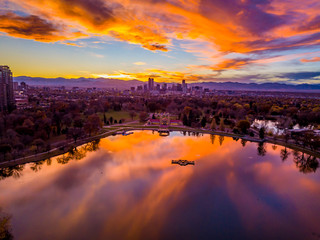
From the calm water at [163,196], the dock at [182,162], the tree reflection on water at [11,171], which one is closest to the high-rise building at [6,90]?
the tree reflection on water at [11,171]

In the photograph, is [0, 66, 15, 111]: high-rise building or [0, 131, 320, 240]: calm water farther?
[0, 66, 15, 111]: high-rise building

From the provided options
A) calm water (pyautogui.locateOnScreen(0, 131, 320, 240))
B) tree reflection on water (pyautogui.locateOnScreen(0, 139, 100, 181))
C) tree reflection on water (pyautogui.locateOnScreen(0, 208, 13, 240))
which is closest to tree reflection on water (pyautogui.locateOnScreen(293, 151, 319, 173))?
calm water (pyautogui.locateOnScreen(0, 131, 320, 240))

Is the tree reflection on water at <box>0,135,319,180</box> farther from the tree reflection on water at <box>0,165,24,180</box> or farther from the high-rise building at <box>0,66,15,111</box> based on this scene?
the high-rise building at <box>0,66,15,111</box>

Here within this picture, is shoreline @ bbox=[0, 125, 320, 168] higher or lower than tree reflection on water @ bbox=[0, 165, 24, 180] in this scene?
higher

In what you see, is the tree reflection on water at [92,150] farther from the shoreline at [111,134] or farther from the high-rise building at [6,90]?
the high-rise building at [6,90]

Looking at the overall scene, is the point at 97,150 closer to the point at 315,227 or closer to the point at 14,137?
the point at 14,137

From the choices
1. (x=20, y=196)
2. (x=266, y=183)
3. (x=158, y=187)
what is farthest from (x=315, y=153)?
(x=20, y=196)
